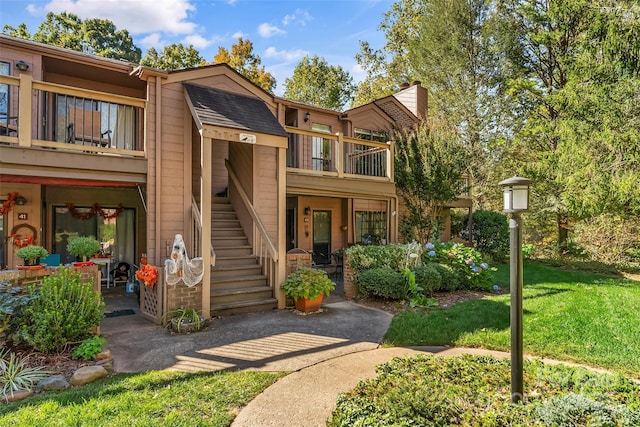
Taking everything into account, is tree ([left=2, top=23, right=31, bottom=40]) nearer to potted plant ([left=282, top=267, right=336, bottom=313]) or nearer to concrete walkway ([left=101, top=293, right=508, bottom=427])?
concrete walkway ([left=101, top=293, right=508, bottom=427])

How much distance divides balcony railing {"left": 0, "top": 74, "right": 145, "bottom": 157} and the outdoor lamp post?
601cm

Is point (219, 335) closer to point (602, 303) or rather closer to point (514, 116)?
point (602, 303)

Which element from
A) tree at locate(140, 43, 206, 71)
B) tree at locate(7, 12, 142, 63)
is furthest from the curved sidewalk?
tree at locate(7, 12, 142, 63)

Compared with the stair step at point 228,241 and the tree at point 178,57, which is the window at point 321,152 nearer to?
the stair step at point 228,241

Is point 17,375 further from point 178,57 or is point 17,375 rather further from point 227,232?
point 178,57

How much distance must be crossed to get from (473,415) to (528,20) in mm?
21147

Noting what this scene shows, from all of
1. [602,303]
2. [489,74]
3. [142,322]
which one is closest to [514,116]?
[489,74]

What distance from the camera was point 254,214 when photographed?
7.91m

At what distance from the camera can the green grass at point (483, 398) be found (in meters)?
2.69

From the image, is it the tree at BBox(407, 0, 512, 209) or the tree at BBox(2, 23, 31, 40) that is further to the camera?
the tree at BBox(2, 23, 31, 40)

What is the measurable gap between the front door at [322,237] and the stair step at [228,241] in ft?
12.2

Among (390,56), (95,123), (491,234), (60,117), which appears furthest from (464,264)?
(390,56)

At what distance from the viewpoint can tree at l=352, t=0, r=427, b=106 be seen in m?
25.5

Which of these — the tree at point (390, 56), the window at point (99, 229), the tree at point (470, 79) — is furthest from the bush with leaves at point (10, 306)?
the tree at point (390, 56)
